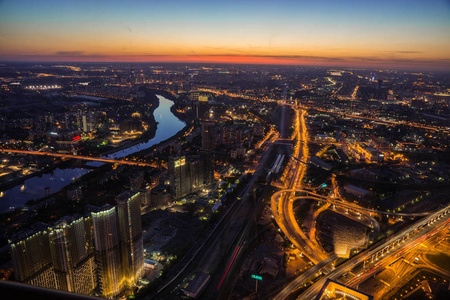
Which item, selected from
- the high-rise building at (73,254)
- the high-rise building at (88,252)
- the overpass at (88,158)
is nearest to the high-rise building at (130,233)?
the high-rise building at (88,252)

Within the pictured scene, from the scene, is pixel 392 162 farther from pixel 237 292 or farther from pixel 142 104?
pixel 142 104

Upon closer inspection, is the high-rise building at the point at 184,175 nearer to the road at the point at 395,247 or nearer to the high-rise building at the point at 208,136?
the high-rise building at the point at 208,136

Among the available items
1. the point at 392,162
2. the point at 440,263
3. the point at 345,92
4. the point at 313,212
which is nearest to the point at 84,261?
the point at 313,212

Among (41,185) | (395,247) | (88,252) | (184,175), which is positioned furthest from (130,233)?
(41,185)

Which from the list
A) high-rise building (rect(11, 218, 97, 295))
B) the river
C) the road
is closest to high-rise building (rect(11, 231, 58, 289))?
high-rise building (rect(11, 218, 97, 295))

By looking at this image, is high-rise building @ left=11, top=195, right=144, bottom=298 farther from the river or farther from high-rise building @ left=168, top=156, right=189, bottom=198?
the river

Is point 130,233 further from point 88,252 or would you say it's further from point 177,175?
point 177,175
